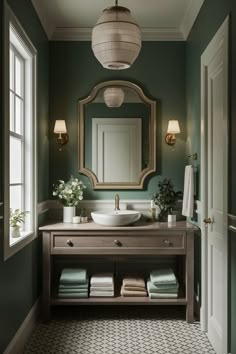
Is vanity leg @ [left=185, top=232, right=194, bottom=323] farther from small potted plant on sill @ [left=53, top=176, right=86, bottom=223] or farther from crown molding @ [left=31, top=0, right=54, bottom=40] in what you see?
crown molding @ [left=31, top=0, right=54, bottom=40]

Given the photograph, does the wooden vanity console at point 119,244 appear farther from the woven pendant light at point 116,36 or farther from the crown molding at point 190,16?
the crown molding at point 190,16

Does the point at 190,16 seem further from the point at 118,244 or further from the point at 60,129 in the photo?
the point at 118,244

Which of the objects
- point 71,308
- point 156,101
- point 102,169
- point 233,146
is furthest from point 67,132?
point 233,146

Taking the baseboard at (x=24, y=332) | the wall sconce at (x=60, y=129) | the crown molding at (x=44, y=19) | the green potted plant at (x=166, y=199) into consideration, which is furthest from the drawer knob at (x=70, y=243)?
the crown molding at (x=44, y=19)

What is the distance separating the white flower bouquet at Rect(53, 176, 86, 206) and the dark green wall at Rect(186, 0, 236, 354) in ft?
3.79

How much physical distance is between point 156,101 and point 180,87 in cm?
29

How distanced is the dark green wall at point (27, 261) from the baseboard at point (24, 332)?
0.15ft

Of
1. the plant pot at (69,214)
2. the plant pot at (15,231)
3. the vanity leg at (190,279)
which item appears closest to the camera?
the plant pot at (15,231)

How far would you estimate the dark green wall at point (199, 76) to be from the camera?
2363 millimetres

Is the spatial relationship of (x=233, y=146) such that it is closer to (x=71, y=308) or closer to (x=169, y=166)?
(x=169, y=166)

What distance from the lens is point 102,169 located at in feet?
13.7

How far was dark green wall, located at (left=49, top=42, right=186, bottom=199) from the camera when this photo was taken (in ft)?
13.9

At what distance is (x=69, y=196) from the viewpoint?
389cm

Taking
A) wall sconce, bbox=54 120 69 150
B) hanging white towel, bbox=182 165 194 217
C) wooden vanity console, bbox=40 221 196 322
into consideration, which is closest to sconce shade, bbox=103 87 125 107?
wall sconce, bbox=54 120 69 150
